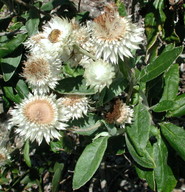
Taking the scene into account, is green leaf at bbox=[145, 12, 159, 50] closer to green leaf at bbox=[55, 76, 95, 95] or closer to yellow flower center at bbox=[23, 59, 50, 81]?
green leaf at bbox=[55, 76, 95, 95]

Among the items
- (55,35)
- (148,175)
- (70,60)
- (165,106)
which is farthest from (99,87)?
(148,175)

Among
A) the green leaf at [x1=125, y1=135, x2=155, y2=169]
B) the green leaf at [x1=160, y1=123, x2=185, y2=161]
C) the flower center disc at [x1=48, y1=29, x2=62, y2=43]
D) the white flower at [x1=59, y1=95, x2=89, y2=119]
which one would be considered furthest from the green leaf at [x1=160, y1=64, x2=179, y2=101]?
the flower center disc at [x1=48, y1=29, x2=62, y2=43]

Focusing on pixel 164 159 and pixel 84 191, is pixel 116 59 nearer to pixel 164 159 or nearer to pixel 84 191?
pixel 164 159

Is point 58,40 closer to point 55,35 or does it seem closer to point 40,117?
point 55,35

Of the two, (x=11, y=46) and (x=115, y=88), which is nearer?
(x=115, y=88)

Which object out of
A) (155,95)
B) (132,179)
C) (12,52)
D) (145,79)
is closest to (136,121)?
(145,79)

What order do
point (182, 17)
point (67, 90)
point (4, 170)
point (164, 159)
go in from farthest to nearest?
1. point (4, 170)
2. point (182, 17)
3. point (164, 159)
4. point (67, 90)
